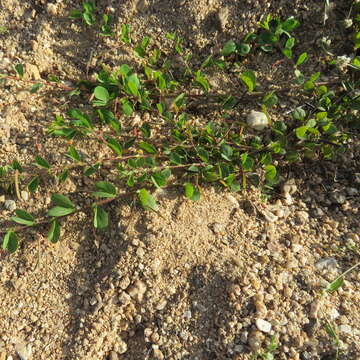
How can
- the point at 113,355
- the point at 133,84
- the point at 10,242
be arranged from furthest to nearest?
1. the point at 133,84
2. the point at 10,242
3. the point at 113,355

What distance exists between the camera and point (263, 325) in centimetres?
146

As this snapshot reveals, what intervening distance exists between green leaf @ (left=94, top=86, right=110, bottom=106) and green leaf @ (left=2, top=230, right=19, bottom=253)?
736 millimetres

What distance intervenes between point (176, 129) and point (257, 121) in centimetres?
42

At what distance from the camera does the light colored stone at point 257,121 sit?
1944 mm

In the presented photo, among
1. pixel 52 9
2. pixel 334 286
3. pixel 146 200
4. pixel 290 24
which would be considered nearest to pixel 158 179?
pixel 146 200

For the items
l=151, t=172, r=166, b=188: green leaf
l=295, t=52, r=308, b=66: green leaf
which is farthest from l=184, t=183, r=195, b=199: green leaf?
l=295, t=52, r=308, b=66: green leaf

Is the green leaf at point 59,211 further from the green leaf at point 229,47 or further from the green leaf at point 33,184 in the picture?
the green leaf at point 229,47

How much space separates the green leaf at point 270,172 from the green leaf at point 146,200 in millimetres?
556

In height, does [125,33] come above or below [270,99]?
above

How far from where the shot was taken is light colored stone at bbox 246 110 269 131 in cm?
194

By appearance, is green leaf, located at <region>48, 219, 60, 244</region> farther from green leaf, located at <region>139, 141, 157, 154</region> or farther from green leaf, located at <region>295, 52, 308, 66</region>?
green leaf, located at <region>295, 52, 308, 66</region>

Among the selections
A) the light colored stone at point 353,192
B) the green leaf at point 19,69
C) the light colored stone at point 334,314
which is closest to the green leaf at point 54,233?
the green leaf at point 19,69

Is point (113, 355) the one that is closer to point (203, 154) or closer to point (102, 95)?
point (203, 154)

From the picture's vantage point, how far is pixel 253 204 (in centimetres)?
182
